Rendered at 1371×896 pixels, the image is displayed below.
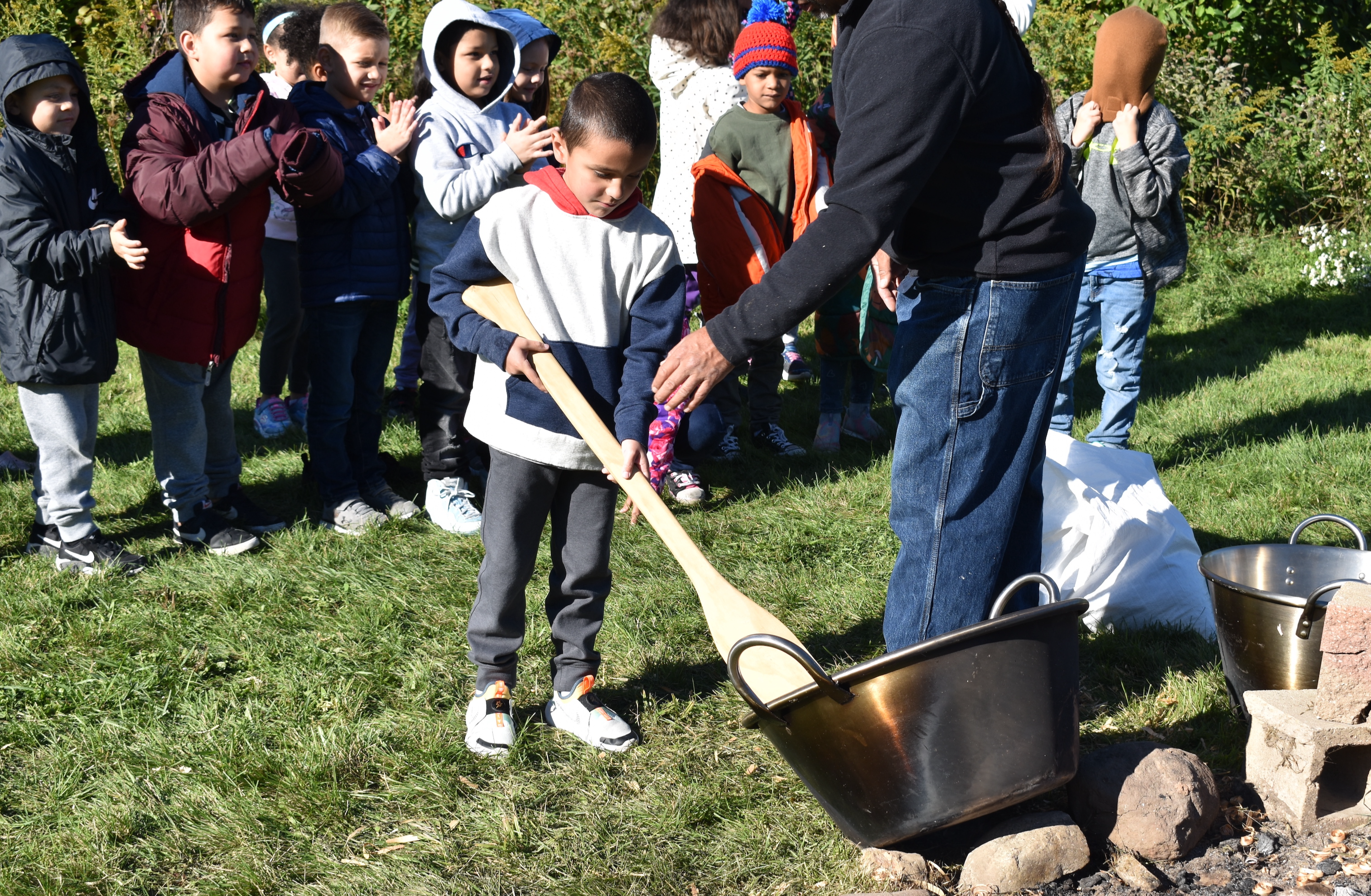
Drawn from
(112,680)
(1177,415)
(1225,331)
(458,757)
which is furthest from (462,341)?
(1225,331)

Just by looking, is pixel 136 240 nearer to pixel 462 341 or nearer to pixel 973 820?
pixel 462 341

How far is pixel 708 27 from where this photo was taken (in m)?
5.32

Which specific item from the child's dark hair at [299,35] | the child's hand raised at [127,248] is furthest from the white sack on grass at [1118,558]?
the child's dark hair at [299,35]

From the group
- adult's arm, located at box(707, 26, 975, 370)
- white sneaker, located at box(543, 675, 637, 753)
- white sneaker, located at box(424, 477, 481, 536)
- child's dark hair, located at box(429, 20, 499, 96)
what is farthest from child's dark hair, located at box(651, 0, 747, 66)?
white sneaker, located at box(543, 675, 637, 753)

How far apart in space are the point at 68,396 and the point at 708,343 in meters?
2.74

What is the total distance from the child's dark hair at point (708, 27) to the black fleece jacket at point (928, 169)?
10.4ft

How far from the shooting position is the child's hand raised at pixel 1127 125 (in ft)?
15.0

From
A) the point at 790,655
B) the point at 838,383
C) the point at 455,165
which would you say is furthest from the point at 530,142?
the point at 790,655

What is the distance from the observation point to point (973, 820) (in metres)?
2.44

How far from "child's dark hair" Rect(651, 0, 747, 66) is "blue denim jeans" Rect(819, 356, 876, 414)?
1.55 metres

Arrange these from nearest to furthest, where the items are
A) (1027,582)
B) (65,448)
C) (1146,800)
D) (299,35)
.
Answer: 1. (1027,582)
2. (1146,800)
3. (65,448)
4. (299,35)

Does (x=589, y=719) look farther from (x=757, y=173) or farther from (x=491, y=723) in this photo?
(x=757, y=173)

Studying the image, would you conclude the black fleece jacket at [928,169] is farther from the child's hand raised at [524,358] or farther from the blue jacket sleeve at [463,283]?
the blue jacket sleeve at [463,283]

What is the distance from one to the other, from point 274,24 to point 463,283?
3387 mm
